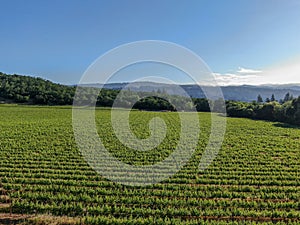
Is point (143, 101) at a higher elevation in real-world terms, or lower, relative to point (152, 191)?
higher

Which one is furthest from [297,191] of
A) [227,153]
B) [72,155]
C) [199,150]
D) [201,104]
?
[201,104]

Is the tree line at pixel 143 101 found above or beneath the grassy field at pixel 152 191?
above

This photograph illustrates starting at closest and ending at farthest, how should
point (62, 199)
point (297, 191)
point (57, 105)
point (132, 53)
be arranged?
point (132, 53)
point (62, 199)
point (297, 191)
point (57, 105)

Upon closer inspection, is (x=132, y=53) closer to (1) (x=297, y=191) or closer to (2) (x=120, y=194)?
(2) (x=120, y=194)

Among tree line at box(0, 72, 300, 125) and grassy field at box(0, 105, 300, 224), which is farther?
tree line at box(0, 72, 300, 125)

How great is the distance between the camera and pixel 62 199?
510 inches

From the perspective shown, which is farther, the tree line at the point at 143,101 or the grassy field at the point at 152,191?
the tree line at the point at 143,101

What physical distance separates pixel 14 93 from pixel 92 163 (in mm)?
76993

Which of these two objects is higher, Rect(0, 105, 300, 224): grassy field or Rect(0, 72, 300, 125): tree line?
Rect(0, 72, 300, 125): tree line

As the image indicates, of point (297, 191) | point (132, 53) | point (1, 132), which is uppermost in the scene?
point (132, 53)

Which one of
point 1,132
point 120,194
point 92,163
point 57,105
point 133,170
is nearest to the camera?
point 120,194

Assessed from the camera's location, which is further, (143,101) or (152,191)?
(143,101)

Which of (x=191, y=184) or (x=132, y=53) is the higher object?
(x=132, y=53)

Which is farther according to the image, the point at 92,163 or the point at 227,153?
the point at 227,153
